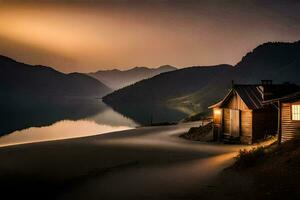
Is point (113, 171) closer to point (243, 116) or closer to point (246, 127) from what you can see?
point (246, 127)

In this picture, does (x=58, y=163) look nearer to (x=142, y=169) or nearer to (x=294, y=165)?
(x=142, y=169)

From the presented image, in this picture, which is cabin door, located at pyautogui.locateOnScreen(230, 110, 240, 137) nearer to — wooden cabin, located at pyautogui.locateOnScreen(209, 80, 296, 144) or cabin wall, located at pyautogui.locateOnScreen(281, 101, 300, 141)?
wooden cabin, located at pyautogui.locateOnScreen(209, 80, 296, 144)

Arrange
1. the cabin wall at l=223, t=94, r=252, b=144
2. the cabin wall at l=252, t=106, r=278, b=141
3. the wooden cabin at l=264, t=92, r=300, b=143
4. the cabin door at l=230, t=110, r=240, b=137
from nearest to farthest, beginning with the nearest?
the wooden cabin at l=264, t=92, r=300, b=143, the cabin wall at l=252, t=106, r=278, b=141, the cabin wall at l=223, t=94, r=252, b=144, the cabin door at l=230, t=110, r=240, b=137

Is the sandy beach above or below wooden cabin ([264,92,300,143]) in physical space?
below

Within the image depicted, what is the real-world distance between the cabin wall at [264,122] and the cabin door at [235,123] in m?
1.98

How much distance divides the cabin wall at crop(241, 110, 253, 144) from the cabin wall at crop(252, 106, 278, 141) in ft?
1.33

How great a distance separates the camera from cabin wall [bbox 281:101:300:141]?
94.5 feet

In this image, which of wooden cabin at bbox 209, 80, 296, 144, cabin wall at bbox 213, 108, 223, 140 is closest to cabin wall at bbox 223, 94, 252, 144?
wooden cabin at bbox 209, 80, 296, 144

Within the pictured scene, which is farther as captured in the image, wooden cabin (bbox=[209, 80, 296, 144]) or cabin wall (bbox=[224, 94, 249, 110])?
cabin wall (bbox=[224, 94, 249, 110])

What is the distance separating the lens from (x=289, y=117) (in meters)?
29.4

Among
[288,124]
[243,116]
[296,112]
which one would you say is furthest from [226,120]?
[296,112]

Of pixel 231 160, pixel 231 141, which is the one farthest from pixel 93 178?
pixel 231 141

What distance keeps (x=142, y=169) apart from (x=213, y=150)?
11.0 meters

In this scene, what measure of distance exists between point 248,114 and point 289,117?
817 centimetres
